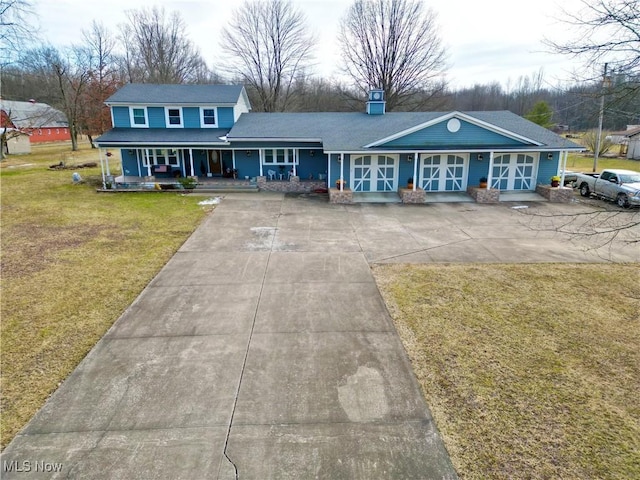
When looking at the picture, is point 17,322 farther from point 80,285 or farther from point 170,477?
point 170,477

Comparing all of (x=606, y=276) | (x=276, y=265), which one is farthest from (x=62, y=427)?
(x=606, y=276)

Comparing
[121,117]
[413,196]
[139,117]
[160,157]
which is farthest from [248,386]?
[121,117]

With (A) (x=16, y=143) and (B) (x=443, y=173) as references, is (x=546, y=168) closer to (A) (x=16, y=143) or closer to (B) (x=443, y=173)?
(B) (x=443, y=173)

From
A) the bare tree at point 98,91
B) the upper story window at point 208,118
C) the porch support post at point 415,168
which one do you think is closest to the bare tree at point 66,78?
the bare tree at point 98,91

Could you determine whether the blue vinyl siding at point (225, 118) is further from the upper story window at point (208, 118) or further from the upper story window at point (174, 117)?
the upper story window at point (174, 117)

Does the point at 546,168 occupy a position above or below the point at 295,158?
below

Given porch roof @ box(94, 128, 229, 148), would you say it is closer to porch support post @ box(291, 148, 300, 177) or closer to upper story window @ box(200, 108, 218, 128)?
upper story window @ box(200, 108, 218, 128)
